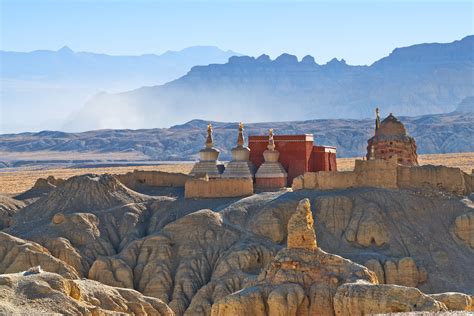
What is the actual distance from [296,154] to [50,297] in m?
58.5

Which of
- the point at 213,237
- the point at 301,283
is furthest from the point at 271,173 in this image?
the point at 301,283

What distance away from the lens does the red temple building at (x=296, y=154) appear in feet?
363

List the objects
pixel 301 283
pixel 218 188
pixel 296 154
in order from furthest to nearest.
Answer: pixel 296 154 → pixel 218 188 → pixel 301 283

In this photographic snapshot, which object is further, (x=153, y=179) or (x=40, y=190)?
(x=40, y=190)

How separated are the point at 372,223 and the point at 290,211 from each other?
5.83m

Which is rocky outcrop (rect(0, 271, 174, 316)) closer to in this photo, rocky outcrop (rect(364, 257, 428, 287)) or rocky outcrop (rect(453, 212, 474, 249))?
rocky outcrop (rect(364, 257, 428, 287))

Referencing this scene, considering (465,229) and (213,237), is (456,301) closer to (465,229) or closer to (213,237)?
(465,229)

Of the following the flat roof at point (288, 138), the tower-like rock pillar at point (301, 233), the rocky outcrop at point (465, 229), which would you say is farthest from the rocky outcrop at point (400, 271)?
the tower-like rock pillar at point (301, 233)

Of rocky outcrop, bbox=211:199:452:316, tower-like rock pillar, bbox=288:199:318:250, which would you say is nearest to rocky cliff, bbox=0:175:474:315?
tower-like rock pillar, bbox=288:199:318:250

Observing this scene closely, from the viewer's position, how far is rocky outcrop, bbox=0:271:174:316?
52219 mm

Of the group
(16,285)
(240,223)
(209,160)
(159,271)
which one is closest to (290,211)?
(240,223)

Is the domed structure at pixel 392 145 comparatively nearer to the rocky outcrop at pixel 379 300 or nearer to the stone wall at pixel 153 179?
the stone wall at pixel 153 179

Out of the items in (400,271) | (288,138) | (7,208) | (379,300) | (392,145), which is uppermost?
(288,138)

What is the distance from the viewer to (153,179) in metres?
113
